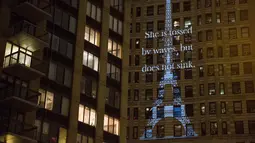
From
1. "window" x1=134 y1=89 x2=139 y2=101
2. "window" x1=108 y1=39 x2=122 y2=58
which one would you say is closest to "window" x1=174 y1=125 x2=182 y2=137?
"window" x1=134 y1=89 x2=139 y2=101

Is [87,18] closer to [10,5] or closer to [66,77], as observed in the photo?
[66,77]

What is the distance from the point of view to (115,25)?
5966 centimetres

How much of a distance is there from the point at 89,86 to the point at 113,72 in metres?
5.41

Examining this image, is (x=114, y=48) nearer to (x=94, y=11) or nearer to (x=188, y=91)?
(x=94, y=11)

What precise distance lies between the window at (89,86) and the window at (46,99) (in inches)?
202

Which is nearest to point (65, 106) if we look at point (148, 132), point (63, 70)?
point (63, 70)

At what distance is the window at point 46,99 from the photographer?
45.4 meters

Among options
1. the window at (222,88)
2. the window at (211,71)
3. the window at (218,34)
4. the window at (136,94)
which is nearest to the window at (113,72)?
the window at (136,94)

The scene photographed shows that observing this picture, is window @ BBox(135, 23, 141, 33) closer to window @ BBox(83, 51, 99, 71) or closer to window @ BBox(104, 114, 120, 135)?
window @ BBox(83, 51, 99, 71)

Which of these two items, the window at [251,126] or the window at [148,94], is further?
the window at [148,94]

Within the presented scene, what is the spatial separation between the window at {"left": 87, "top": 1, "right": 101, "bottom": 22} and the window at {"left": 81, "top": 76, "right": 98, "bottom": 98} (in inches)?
296

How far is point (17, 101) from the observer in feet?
134

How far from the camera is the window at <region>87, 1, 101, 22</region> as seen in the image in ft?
182

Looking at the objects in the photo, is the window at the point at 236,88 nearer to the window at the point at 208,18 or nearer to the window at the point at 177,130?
the window at the point at 177,130
